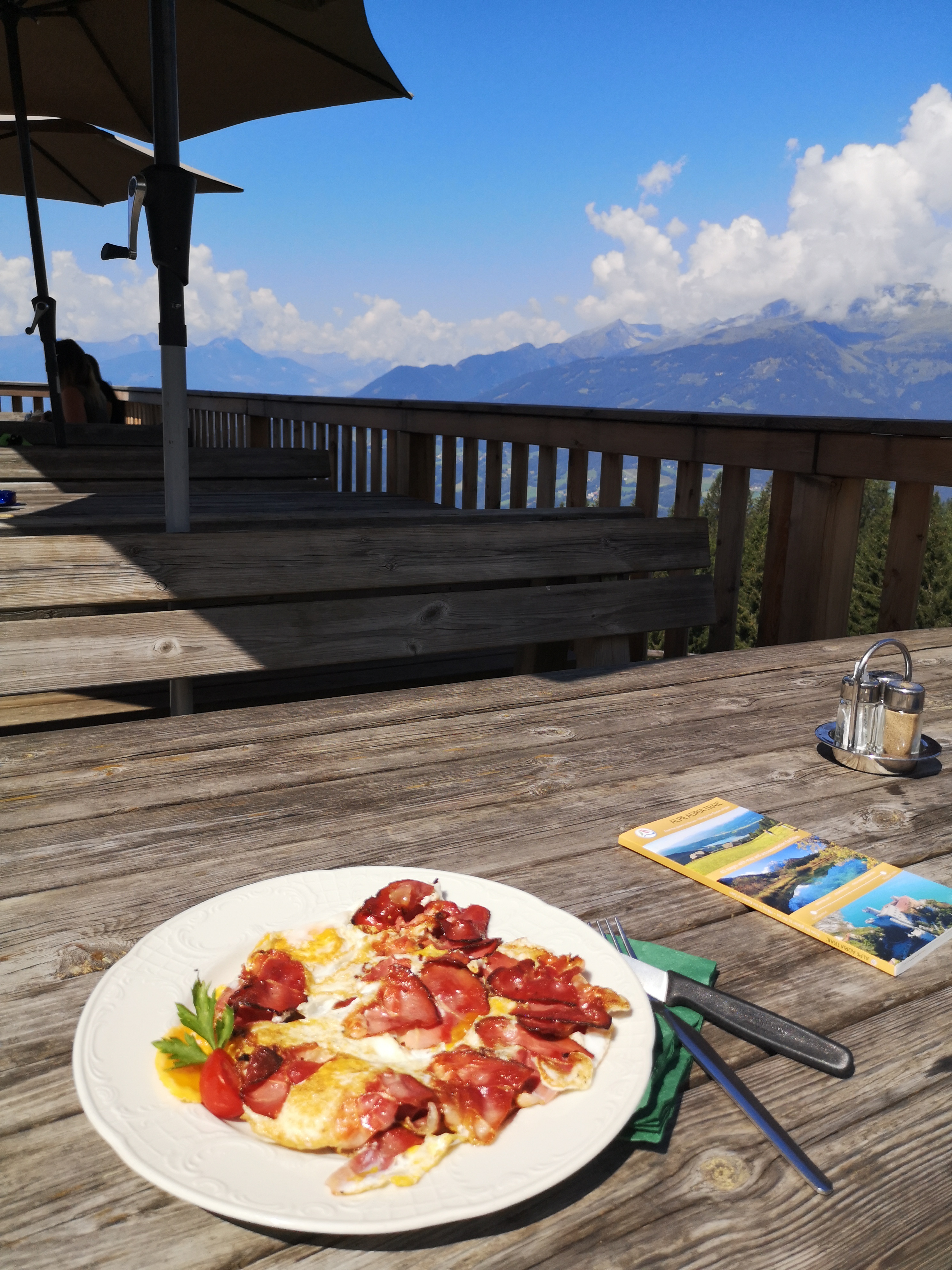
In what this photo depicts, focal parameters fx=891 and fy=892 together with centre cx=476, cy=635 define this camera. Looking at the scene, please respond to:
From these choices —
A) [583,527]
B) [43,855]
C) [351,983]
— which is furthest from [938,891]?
[583,527]

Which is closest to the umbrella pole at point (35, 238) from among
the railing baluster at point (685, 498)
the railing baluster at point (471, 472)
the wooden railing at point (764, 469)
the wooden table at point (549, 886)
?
the wooden railing at point (764, 469)

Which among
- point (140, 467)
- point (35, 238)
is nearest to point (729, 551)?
point (140, 467)

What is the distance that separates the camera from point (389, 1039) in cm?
65

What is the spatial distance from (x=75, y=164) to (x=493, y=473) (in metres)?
4.83

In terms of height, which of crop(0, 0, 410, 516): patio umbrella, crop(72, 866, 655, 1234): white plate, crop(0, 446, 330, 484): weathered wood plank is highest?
crop(0, 0, 410, 516): patio umbrella

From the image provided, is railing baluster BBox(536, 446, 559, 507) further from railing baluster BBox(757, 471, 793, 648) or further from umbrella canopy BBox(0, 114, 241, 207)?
umbrella canopy BBox(0, 114, 241, 207)

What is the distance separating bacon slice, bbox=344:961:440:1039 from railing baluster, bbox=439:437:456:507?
3.99m

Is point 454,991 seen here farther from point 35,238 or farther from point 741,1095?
point 35,238

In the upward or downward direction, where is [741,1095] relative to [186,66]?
downward

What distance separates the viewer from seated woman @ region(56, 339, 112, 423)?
20.1ft

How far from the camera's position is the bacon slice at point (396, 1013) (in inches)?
25.8

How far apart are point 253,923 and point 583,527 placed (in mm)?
2008

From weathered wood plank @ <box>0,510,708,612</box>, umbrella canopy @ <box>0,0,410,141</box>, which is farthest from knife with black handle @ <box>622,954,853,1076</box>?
umbrella canopy @ <box>0,0,410,141</box>

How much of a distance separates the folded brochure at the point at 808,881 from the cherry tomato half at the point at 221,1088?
58 centimetres
